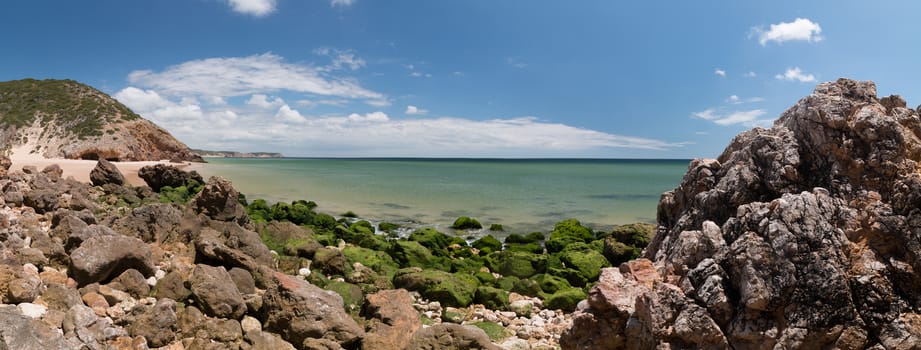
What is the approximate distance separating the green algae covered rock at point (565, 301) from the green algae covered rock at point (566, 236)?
26.7 feet

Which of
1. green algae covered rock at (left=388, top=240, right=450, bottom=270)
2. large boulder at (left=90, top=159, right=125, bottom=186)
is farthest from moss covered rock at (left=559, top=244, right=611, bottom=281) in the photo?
large boulder at (left=90, top=159, right=125, bottom=186)

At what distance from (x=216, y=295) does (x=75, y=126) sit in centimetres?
8510

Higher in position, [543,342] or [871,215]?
[871,215]

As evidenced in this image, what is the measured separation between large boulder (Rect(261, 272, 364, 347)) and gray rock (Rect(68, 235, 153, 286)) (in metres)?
2.84

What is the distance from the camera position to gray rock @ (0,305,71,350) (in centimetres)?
506

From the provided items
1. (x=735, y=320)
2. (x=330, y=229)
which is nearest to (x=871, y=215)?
(x=735, y=320)

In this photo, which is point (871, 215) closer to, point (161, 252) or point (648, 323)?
point (648, 323)

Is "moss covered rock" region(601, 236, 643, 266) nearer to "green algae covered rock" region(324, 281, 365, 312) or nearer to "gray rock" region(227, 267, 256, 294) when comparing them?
"green algae covered rock" region(324, 281, 365, 312)

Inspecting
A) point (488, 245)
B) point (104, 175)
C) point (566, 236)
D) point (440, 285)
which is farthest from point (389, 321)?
point (104, 175)

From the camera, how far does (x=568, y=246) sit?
61.5 feet

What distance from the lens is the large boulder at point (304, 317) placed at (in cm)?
759

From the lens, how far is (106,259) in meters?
8.43

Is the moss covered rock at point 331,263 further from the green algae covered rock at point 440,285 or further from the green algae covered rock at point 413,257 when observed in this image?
the green algae covered rock at point 413,257

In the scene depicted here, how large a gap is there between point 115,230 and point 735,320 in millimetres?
12717
